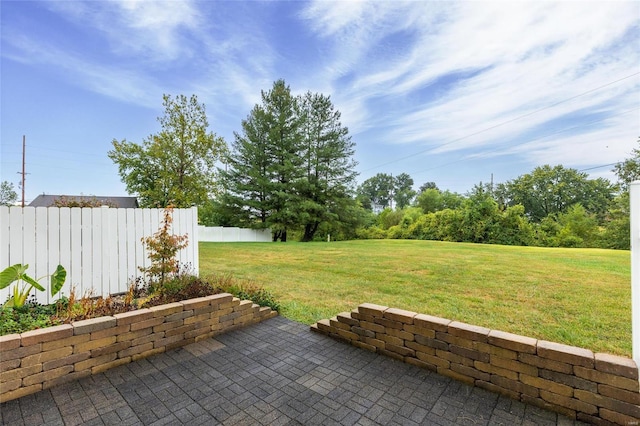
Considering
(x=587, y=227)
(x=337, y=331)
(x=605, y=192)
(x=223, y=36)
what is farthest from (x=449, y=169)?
(x=337, y=331)

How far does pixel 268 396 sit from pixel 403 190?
51412 millimetres

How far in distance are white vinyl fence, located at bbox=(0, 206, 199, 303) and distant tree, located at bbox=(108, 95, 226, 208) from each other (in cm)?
1097

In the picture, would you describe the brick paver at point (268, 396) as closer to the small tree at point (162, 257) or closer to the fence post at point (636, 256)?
the fence post at point (636, 256)

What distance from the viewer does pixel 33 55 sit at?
7.27 meters

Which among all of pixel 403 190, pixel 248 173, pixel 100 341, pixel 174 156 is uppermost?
pixel 403 190

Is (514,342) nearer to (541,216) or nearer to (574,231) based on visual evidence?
(574,231)

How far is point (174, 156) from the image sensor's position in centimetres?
1580

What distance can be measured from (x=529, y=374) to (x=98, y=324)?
378cm

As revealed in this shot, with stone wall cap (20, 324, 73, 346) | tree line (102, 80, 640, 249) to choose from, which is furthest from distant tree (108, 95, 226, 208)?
stone wall cap (20, 324, 73, 346)

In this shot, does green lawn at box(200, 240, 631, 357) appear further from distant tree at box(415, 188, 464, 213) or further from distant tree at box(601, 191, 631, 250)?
distant tree at box(415, 188, 464, 213)

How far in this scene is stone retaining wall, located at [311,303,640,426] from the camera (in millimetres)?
1931

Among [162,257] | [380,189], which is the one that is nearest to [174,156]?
[162,257]

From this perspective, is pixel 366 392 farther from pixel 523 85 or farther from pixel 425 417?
pixel 523 85

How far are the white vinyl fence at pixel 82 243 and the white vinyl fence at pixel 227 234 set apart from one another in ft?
48.5
